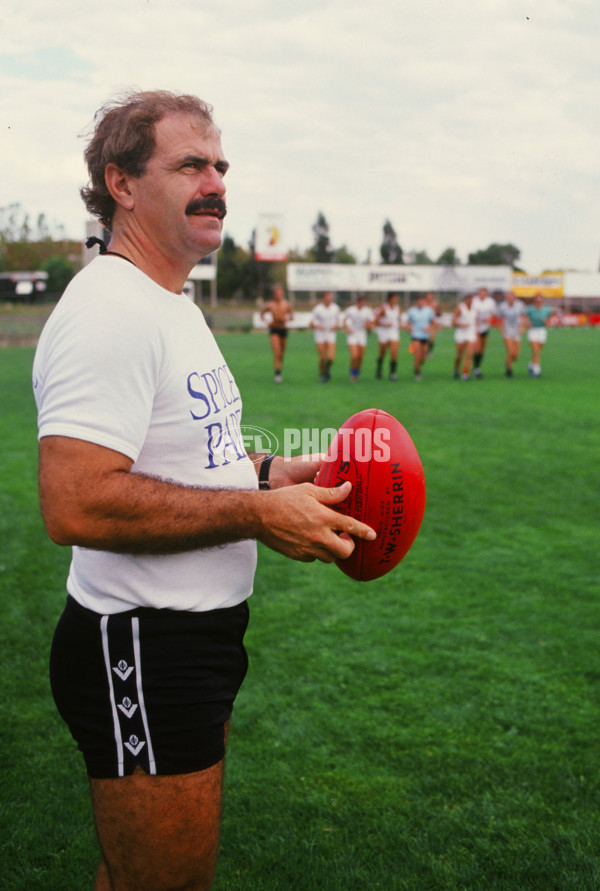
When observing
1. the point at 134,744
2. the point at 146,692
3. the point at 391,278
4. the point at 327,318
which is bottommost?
the point at 134,744

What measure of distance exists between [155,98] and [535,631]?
11.3ft

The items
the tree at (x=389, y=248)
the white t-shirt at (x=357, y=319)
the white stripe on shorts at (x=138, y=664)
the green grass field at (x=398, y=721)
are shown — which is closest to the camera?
the white stripe on shorts at (x=138, y=664)

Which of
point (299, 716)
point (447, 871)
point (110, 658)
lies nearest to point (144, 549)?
point (110, 658)

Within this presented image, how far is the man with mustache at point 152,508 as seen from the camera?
151cm

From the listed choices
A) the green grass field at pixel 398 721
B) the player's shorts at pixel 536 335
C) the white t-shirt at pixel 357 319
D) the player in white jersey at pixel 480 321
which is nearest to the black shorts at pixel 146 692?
the green grass field at pixel 398 721

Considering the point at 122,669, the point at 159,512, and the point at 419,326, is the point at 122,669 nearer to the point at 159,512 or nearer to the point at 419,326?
the point at 159,512

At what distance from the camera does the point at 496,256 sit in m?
76.0

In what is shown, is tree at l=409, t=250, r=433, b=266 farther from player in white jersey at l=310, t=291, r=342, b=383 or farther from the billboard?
player in white jersey at l=310, t=291, r=342, b=383

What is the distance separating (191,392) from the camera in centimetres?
171

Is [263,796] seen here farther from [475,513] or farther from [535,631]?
[475,513]

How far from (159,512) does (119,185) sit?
0.76m

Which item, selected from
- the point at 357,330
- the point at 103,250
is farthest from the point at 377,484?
the point at 357,330

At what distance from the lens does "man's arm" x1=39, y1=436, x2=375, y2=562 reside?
1484mm

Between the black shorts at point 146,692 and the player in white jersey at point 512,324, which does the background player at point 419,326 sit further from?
the black shorts at point 146,692
